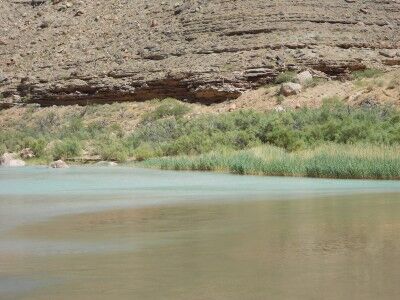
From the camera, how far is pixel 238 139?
→ 32.8 metres

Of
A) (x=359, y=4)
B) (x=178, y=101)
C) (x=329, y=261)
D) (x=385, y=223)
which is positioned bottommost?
(x=178, y=101)

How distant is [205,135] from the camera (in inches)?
1346

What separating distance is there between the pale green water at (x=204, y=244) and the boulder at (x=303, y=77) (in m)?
26.3

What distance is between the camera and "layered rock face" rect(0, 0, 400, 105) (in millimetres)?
45281

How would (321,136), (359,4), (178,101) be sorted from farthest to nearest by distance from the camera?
(359,4), (178,101), (321,136)

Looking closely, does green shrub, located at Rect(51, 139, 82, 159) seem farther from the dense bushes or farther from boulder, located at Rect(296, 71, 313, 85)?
boulder, located at Rect(296, 71, 313, 85)

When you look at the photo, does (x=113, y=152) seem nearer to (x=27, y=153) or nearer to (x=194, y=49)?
(x=27, y=153)

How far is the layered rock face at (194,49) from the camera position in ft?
149

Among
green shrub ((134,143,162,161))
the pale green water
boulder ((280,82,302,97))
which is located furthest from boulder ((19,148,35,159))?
the pale green water

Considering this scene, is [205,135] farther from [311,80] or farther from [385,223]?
[385,223]

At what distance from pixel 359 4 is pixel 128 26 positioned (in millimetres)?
13482

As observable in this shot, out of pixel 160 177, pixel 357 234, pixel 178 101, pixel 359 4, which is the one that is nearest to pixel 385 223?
pixel 357 234

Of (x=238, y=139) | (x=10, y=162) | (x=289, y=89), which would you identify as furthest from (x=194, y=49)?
(x=10, y=162)

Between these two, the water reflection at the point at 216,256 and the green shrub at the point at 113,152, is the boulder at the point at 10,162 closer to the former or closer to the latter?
the green shrub at the point at 113,152
